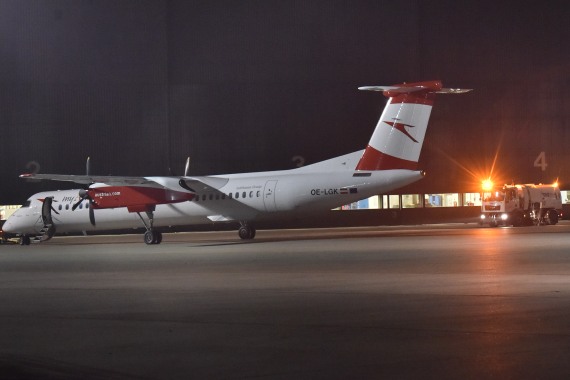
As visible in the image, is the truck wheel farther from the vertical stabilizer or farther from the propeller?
the propeller

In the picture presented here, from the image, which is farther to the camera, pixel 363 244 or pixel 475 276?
pixel 363 244

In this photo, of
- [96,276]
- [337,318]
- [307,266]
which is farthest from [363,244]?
[337,318]

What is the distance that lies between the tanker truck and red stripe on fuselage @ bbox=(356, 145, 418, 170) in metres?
16.0

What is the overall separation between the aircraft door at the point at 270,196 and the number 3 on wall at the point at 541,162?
33.4m

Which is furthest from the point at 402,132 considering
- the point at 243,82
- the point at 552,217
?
the point at 243,82

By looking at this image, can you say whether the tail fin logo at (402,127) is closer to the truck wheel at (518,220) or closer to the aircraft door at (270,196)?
the aircraft door at (270,196)

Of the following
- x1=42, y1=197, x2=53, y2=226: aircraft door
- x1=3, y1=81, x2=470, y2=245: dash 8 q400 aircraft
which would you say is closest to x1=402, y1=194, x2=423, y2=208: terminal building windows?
x1=3, y1=81, x2=470, y2=245: dash 8 q400 aircraft

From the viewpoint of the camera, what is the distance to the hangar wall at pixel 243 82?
6294cm

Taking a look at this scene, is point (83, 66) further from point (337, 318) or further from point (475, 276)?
point (337, 318)

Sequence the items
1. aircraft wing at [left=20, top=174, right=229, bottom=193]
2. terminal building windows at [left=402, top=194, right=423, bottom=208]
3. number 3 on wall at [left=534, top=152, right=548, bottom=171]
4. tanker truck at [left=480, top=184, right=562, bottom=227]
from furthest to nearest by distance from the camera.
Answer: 1. number 3 on wall at [left=534, top=152, right=548, bottom=171]
2. terminal building windows at [left=402, top=194, right=423, bottom=208]
3. tanker truck at [left=480, top=184, right=562, bottom=227]
4. aircraft wing at [left=20, top=174, right=229, bottom=193]

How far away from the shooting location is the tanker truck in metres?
52.7

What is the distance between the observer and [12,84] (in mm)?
62844

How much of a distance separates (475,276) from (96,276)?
993cm

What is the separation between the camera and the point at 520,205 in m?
53.2
